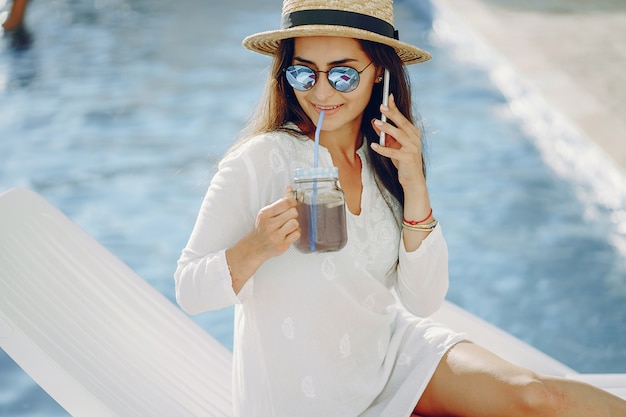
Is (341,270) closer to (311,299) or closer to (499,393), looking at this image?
(311,299)

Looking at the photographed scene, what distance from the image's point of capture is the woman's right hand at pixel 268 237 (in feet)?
6.38

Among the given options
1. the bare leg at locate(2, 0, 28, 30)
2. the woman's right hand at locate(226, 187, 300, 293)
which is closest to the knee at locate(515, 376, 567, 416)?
the woman's right hand at locate(226, 187, 300, 293)

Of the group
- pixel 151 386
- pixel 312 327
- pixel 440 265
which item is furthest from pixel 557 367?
pixel 151 386

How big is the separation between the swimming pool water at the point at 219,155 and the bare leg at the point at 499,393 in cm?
122

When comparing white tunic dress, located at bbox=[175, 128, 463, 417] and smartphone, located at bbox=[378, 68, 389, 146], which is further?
smartphone, located at bbox=[378, 68, 389, 146]

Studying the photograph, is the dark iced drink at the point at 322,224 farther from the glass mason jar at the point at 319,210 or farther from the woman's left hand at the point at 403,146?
the woman's left hand at the point at 403,146

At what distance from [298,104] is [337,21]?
295mm

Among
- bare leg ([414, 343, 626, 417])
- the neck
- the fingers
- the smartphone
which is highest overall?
the smartphone

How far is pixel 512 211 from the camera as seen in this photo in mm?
5559

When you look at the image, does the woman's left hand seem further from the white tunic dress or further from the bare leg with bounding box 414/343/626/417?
Answer: the bare leg with bounding box 414/343/626/417

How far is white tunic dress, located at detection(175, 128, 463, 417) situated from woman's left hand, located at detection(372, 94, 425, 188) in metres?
0.15

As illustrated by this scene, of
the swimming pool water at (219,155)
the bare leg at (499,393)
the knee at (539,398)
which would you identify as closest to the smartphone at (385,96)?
the bare leg at (499,393)

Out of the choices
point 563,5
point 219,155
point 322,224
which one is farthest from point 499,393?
point 563,5

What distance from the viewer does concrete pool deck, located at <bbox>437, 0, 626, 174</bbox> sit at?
610cm
